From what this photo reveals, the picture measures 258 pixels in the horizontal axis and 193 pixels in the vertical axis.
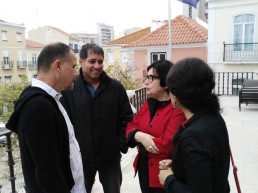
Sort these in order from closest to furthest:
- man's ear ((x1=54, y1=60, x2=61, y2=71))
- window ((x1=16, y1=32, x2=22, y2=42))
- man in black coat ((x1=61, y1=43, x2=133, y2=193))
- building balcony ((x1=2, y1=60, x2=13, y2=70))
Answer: man's ear ((x1=54, y1=60, x2=61, y2=71))
man in black coat ((x1=61, y1=43, x2=133, y2=193))
building balcony ((x1=2, y1=60, x2=13, y2=70))
window ((x1=16, y1=32, x2=22, y2=42))

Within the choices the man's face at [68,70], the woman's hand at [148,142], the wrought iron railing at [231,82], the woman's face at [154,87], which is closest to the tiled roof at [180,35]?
the wrought iron railing at [231,82]

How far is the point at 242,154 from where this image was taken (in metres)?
4.38

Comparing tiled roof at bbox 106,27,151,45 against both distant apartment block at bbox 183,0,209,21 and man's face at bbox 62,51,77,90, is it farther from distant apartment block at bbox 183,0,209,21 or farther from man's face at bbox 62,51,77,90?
man's face at bbox 62,51,77,90

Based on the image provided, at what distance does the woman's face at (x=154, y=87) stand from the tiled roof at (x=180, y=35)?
18653 mm

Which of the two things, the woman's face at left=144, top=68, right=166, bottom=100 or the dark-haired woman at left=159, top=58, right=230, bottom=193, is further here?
the woman's face at left=144, top=68, right=166, bottom=100

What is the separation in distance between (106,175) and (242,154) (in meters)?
2.74

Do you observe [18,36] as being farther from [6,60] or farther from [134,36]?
[134,36]

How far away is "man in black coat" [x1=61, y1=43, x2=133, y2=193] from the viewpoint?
8.09ft

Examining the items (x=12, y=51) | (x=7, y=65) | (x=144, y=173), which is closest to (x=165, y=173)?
(x=144, y=173)

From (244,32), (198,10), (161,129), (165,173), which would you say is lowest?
(165,173)

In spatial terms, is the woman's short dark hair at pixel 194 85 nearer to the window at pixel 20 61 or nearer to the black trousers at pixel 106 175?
the black trousers at pixel 106 175

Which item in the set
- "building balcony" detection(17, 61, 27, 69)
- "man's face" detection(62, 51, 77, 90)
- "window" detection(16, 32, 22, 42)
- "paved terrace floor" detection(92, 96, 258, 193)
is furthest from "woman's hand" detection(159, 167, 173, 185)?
"window" detection(16, 32, 22, 42)

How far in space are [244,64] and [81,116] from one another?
1571 cm

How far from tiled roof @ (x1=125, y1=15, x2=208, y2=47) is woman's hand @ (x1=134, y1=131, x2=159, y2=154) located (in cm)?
1887
